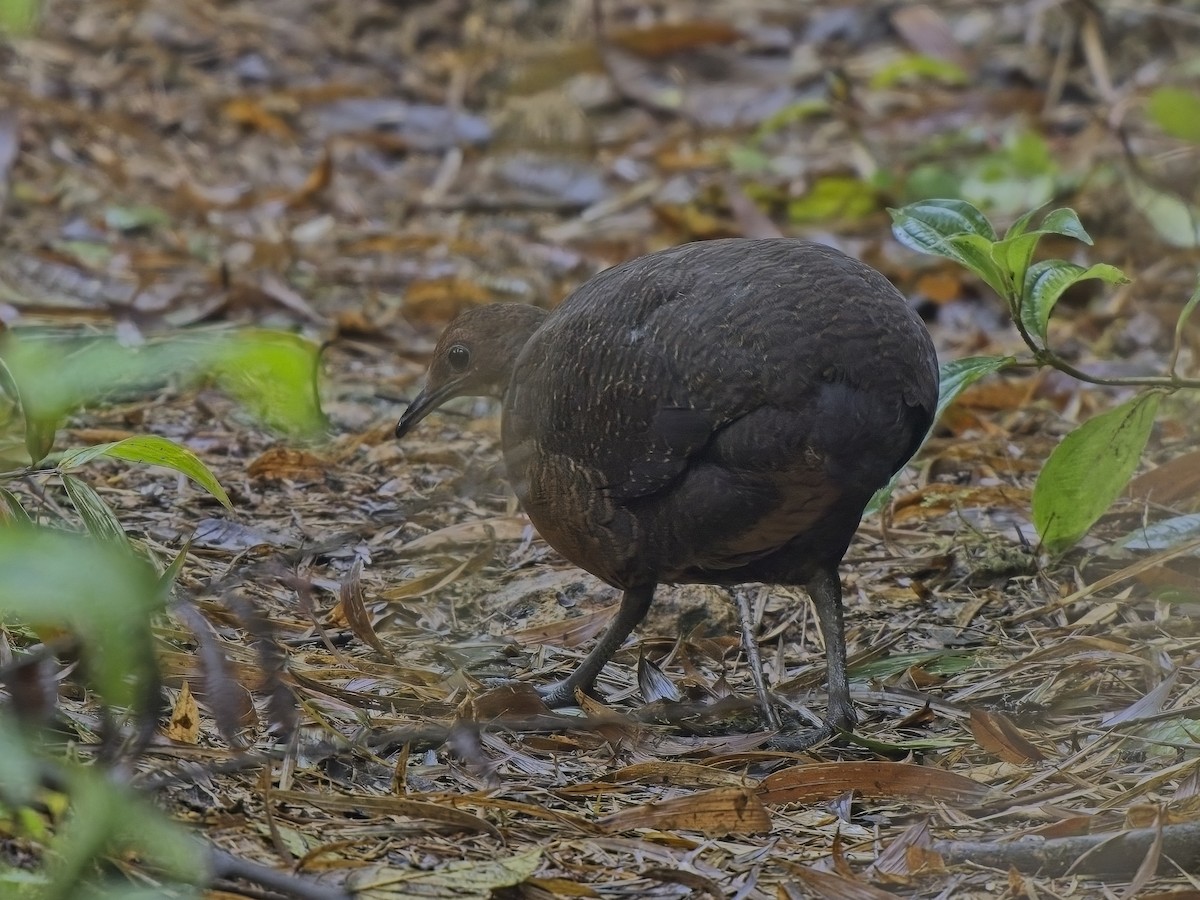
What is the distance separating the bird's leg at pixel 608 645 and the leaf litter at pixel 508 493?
0.10 meters

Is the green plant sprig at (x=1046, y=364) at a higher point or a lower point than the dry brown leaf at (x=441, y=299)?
higher

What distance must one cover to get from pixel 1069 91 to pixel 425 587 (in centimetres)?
635

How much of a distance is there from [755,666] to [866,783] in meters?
0.65

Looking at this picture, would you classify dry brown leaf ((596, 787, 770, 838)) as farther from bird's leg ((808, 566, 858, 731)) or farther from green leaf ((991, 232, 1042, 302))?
green leaf ((991, 232, 1042, 302))

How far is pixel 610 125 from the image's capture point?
970 centimetres

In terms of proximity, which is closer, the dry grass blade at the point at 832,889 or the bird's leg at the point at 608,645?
the dry grass blade at the point at 832,889

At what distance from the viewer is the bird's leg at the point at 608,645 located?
428 cm

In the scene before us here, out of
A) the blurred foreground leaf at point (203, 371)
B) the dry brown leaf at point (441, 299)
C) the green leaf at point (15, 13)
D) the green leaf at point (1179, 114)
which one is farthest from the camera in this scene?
the dry brown leaf at point (441, 299)

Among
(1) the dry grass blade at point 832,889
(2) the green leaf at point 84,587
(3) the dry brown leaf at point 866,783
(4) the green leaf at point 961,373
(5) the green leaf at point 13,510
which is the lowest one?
(3) the dry brown leaf at point 866,783

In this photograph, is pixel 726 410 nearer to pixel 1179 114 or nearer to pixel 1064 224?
pixel 1064 224

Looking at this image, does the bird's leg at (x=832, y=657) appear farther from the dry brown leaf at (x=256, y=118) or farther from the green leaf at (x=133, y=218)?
the dry brown leaf at (x=256, y=118)

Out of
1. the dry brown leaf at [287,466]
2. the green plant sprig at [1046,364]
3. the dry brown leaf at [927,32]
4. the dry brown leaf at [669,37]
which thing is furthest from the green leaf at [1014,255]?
the dry brown leaf at [669,37]

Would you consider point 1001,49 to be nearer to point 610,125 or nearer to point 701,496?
point 610,125

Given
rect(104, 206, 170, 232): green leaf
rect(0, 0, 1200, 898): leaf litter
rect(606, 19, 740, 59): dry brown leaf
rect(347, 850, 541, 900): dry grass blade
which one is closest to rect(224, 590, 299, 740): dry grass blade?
rect(0, 0, 1200, 898): leaf litter
